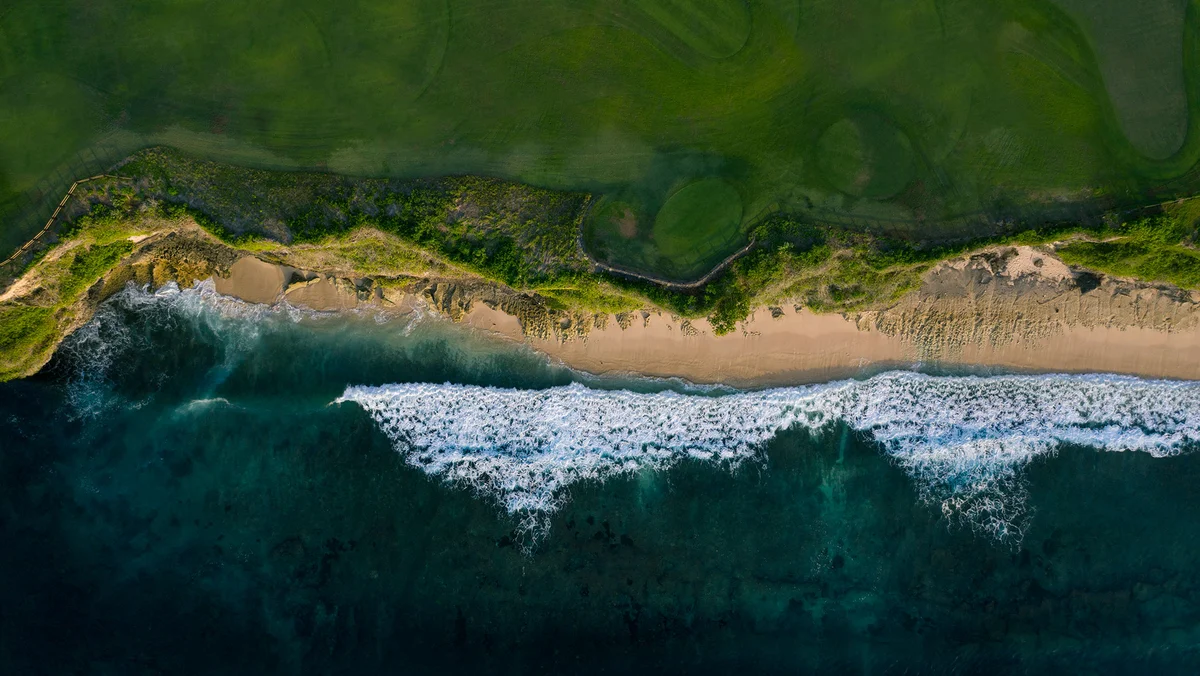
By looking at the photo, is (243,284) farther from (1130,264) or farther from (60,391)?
(1130,264)

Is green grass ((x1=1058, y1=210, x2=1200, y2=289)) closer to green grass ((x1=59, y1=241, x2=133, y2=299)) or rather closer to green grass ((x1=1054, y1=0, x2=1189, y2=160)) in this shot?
green grass ((x1=1054, y1=0, x2=1189, y2=160))

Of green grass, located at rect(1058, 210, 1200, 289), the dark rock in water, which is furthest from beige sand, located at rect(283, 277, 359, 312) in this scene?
the dark rock in water

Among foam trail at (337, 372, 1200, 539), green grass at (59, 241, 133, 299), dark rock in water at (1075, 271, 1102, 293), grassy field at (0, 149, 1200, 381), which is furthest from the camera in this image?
foam trail at (337, 372, 1200, 539)

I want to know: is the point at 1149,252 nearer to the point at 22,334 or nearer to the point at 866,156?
the point at 866,156

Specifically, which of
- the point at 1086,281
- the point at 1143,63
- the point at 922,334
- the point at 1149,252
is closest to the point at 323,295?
the point at 922,334

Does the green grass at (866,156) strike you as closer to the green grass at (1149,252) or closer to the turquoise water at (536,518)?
the green grass at (1149,252)
